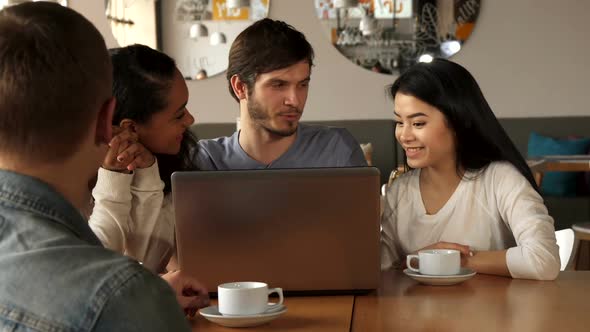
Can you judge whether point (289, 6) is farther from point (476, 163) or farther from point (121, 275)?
point (121, 275)

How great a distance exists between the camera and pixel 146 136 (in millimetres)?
1986

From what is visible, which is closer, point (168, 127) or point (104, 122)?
point (104, 122)

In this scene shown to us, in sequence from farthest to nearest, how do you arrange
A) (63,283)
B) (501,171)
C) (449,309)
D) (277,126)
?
(277,126) → (501,171) → (449,309) → (63,283)

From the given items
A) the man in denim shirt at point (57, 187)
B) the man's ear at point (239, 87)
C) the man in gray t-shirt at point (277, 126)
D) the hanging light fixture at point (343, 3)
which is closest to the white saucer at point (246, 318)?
the man in denim shirt at point (57, 187)

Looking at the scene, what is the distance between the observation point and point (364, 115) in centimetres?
587

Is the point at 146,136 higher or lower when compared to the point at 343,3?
lower

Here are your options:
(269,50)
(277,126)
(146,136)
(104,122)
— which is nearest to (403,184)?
(277,126)

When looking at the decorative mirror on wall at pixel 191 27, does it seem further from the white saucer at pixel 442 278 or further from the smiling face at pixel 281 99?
the white saucer at pixel 442 278

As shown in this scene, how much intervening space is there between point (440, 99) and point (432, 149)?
12 centimetres

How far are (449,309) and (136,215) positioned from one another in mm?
830

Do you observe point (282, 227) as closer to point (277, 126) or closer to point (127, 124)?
Result: point (127, 124)

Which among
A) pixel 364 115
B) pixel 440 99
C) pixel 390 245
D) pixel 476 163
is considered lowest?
pixel 364 115

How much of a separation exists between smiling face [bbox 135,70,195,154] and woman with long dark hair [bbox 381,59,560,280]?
1.76 feet

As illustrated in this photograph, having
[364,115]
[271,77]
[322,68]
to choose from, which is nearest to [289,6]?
[322,68]
